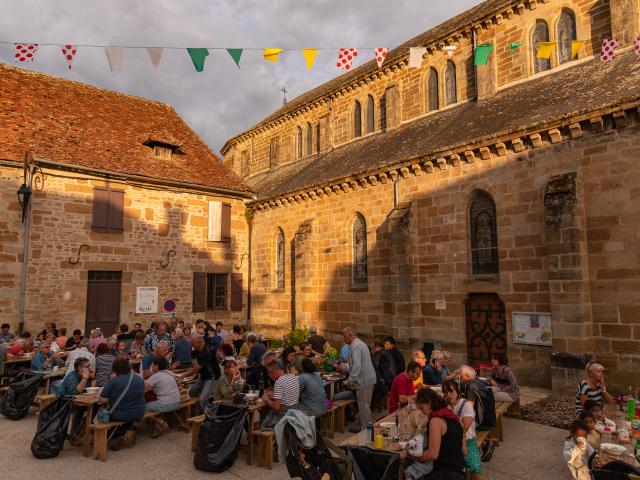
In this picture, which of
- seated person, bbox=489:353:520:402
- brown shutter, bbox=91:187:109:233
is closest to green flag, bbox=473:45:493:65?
seated person, bbox=489:353:520:402

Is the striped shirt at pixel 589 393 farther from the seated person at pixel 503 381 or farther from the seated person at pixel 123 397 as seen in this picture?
the seated person at pixel 123 397

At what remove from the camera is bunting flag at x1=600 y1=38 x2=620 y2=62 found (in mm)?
11645

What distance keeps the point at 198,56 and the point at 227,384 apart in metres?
8.97

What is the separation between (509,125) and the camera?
38.8 ft

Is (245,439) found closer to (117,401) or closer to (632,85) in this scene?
(117,401)

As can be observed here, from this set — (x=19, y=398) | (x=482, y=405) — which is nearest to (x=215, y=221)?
(x=19, y=398)

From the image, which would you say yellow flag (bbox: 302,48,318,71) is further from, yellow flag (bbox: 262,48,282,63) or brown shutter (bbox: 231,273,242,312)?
brown shutter (bbox: 231,273,242,312)

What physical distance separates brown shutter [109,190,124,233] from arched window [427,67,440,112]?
479 inches

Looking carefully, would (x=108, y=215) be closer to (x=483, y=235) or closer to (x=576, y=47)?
(x=483, y=235)

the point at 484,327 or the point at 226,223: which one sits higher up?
the point at 226,223

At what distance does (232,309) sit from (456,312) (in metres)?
10.2

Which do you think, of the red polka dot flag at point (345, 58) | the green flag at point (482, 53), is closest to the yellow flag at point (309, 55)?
the red polka dot flag at point (345, 58)

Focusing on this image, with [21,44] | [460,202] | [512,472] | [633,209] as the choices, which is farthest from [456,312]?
[21,44]

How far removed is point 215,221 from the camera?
1902cm
